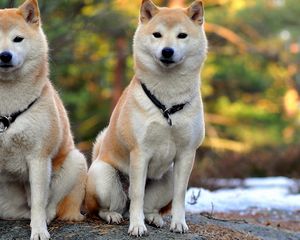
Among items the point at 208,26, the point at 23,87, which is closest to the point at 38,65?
the point at 23,87

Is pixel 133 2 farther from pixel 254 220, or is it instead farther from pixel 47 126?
pixel 47 126

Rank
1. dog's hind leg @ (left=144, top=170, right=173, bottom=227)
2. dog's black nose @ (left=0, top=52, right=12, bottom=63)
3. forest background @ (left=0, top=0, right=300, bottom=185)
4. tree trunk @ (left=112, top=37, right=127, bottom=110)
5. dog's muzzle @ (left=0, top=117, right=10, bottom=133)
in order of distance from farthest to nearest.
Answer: tree trunk @ (left=112, top=37, right=127, bottom=110)
forest background @ (left=0, top=0, right=300, bottom=185)
dog's hind leg @ (left=144, top=170, right=173, bottom=227)
dog's muzzle @ (left=0, top=117, right=10, bottom=133)
dog's black nose @ (left=0, top=52, right=12, bottom=63)

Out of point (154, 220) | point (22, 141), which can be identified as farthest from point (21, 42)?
point (154, 220)

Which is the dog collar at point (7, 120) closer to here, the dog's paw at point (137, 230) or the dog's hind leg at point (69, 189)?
the dog's hind leg at point (69, 189)

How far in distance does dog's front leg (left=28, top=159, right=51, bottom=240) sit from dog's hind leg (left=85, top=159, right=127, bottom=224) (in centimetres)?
56

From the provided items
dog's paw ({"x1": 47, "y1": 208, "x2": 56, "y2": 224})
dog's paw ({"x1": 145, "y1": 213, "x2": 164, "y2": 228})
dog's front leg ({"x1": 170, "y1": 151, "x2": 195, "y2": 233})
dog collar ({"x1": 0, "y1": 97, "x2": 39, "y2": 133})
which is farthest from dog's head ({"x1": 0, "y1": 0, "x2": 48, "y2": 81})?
dog's paw ({"x1": 145, "y1": 213, "x2": 164, "y2": 228})

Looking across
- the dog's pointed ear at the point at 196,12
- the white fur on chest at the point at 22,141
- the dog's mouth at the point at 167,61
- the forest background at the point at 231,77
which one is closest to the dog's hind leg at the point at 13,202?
the white fur on chest at the point at 22,141

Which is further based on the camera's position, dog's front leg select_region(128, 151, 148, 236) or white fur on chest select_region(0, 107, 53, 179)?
dog's front leg select_region(128, 151, 148, 236)

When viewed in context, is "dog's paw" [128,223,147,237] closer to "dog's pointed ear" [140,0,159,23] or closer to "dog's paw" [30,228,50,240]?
"dog's paw" [30,228,50,240]

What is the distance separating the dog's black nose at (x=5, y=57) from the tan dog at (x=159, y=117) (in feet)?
3.23

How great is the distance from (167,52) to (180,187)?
3.43 ft

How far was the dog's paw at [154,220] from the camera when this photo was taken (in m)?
4.98

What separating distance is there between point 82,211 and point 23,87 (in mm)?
1390

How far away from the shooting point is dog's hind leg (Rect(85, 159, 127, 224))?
5.00m
